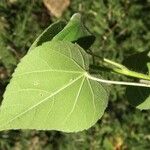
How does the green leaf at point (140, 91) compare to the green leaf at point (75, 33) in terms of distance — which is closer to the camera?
the green leaf at point (75, 33)

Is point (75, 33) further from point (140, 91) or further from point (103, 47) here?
point (103, 47)

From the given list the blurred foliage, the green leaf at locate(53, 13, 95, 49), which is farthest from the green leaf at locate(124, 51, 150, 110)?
the blurred foliage

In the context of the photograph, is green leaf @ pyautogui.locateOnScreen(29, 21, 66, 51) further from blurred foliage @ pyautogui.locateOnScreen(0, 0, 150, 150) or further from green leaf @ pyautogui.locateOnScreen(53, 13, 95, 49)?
blurred foliage @ pyautogui.locateOnScreen(0, 0, 150, 150)

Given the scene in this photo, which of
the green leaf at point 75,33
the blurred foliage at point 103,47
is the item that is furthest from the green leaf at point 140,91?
the blurred foliage at point 103,47

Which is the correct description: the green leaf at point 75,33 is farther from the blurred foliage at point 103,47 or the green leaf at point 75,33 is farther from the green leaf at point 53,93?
the blurred foliage at point 103,47

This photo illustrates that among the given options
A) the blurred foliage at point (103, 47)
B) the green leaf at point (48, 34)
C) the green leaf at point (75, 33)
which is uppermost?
the green leaf at point (48, 34)

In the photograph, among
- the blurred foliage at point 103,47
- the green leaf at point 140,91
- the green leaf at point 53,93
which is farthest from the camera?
the blurred foliage at point 103,47
